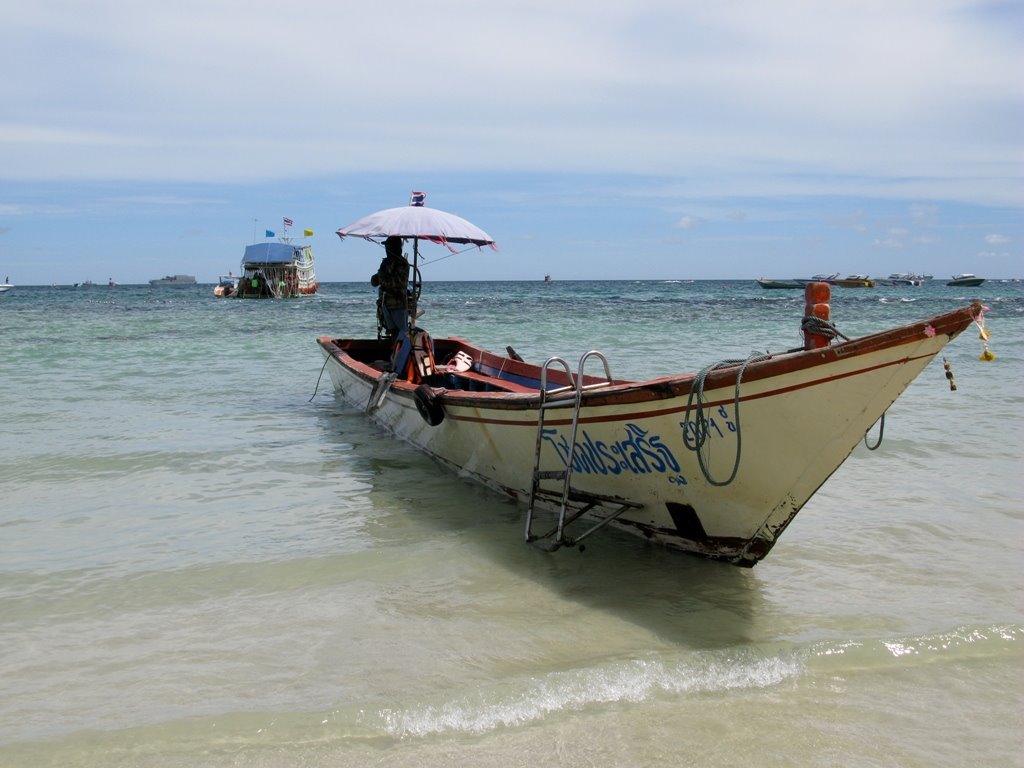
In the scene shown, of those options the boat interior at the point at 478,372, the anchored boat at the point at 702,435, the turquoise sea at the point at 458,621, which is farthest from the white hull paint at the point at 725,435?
the boat interior at the point at 478,372

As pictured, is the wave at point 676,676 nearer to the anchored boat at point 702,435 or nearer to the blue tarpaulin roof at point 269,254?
the anchored boat at point 702,435

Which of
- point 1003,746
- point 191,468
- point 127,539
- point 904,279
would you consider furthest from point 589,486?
point 904,279

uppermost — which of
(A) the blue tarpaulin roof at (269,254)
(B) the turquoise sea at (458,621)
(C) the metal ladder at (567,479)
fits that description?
(A) the blue tarpaulin roof at (269,254)

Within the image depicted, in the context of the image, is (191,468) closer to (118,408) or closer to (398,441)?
(398,441)

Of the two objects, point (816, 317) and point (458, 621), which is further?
point (458, 621)

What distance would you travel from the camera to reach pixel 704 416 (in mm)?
4348

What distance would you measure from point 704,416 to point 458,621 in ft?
5.45

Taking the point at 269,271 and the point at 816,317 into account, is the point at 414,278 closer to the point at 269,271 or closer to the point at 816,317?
the point at 816,317

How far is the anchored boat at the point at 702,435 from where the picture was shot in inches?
151

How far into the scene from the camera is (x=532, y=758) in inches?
127

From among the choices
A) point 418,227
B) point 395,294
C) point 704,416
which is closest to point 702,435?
point 704,416

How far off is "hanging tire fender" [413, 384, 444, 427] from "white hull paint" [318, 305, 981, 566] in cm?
48

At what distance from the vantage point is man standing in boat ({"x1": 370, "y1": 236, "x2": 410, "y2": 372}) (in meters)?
8.70

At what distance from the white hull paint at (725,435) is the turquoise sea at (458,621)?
400 millimetres
